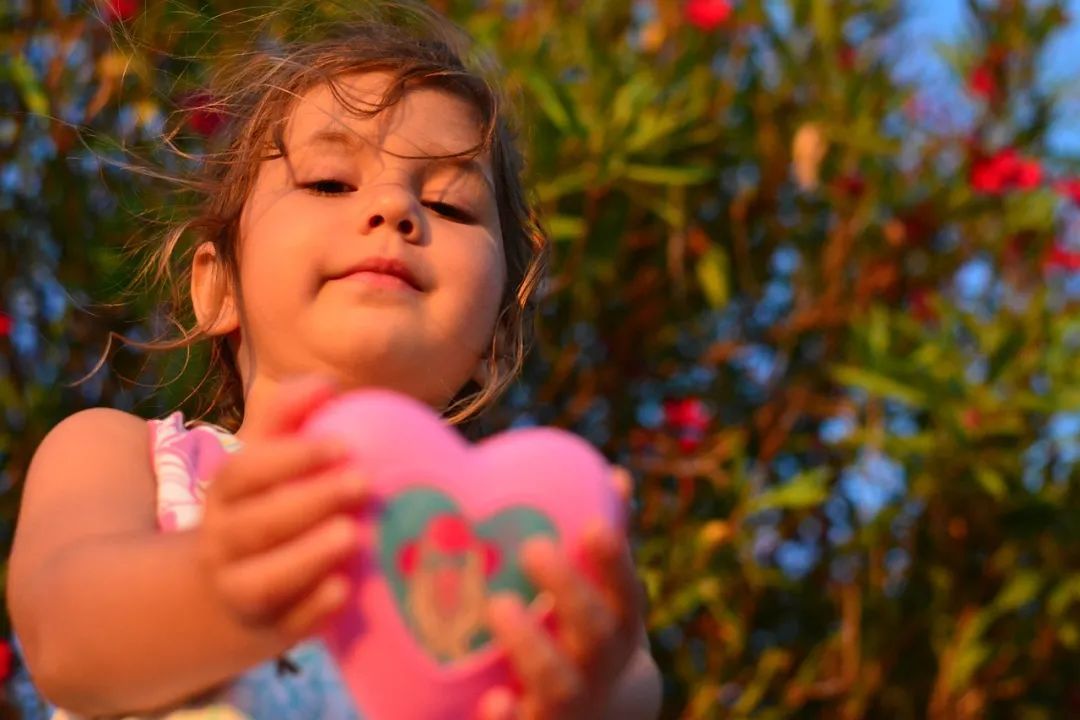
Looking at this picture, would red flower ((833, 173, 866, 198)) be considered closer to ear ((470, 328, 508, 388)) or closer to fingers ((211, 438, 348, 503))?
ear ((470, 328, 508, 388))

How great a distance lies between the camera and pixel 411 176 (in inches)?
53.7

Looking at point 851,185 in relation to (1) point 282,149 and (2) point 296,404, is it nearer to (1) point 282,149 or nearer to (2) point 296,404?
(1) point 282,149

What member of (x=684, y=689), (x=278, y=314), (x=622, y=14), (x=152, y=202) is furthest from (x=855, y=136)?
(x=278, y=314)

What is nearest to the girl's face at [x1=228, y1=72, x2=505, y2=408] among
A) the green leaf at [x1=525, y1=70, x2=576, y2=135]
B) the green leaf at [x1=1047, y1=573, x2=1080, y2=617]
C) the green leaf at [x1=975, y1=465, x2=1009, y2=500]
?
the green leaf at [x1=525, y1=70, x2=576, y2=135]

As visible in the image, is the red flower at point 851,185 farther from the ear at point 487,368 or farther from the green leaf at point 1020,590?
the ear at point 487,368

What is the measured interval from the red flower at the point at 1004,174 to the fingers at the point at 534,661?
292 cm

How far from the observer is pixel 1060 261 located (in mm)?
3592

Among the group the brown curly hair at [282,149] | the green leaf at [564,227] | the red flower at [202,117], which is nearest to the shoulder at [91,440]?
the brown curly hair at [282,149]

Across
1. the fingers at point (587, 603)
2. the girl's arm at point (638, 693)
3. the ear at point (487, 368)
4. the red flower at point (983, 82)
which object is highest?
the fingers at point (587, 603)

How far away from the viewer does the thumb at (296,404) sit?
86cm

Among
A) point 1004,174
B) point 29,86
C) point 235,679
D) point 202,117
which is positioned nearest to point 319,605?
point 235,679

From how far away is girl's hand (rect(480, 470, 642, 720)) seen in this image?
817 millimetres

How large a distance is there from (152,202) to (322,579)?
1.94 meters

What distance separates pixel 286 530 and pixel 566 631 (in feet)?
0.53
